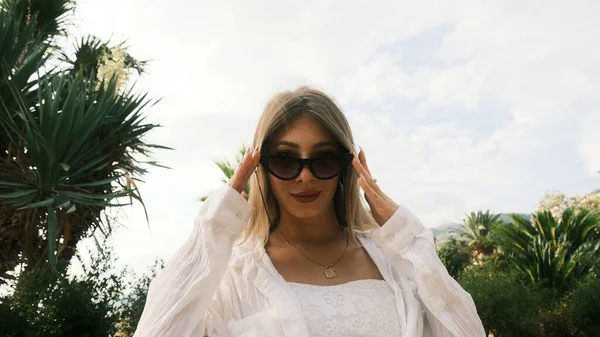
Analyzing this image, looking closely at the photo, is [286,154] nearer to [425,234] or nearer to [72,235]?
[425,234]

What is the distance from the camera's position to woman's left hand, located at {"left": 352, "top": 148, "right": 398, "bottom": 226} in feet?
6.48

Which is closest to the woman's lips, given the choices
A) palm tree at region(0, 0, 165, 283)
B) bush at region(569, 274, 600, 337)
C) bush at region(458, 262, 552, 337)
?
palm tree at region(0, 0, 165, 283)

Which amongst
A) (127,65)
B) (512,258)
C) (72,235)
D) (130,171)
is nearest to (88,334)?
(72,235)

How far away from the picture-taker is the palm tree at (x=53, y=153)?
6.58 metres

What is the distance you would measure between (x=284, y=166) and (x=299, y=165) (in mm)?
55

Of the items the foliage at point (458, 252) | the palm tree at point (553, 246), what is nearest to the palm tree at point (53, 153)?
the palm tree at point (553, 246)

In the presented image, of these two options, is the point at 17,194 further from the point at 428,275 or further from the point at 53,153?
the point at 428,275

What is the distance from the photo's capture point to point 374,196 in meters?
2.00

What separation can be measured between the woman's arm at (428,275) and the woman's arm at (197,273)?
531 millimetres

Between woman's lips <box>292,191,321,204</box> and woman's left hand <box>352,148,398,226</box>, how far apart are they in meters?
0.16

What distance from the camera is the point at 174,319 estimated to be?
1663mm

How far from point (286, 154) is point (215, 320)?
0.61 m

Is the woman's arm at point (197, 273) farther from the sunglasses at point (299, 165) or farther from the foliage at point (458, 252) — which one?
the foliage at point (458, 252)

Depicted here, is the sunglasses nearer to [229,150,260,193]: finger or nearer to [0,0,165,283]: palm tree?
[229,150,260,193]: finger
